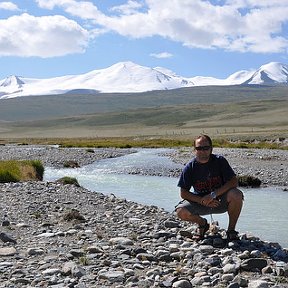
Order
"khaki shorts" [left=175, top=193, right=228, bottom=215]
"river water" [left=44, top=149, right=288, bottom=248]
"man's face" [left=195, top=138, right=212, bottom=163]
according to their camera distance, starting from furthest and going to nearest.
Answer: "river water" [left=44, top=149, right=288, bottom=248], "khaki shorts" [left=175, top=193, right=228, bottom=215], "man's face" [left=195, top=138, right=212, bottom=163]

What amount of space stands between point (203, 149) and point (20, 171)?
19.8m

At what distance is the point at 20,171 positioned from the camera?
28.3m

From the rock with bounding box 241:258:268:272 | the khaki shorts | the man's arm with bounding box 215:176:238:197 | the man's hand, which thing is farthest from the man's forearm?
the rock with bounding box 241:258:268:272

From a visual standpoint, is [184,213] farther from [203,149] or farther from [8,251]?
[8,251]

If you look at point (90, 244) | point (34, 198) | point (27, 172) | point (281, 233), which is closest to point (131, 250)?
point (90, 244)

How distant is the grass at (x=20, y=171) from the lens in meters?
25.2

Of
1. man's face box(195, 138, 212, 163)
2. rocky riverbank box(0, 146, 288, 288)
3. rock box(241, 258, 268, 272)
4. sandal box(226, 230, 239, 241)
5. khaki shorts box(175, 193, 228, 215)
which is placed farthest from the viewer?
khaki shorts box(175, 193, 228, 215)

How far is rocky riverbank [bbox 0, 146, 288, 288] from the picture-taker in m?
7.91

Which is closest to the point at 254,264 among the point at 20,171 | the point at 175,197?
the point at 175,197

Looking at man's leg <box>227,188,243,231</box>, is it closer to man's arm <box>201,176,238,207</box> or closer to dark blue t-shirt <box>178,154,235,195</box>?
man's arm <box>201,176,238,207</box>

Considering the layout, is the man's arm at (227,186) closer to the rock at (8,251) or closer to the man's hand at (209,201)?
the man's hand at (209,201)

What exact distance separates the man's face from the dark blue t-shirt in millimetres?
178

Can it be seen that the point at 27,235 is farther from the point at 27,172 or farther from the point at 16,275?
the point at 27,172

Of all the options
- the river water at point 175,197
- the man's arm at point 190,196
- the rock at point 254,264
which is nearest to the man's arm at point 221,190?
the man's arm at point 190,196
